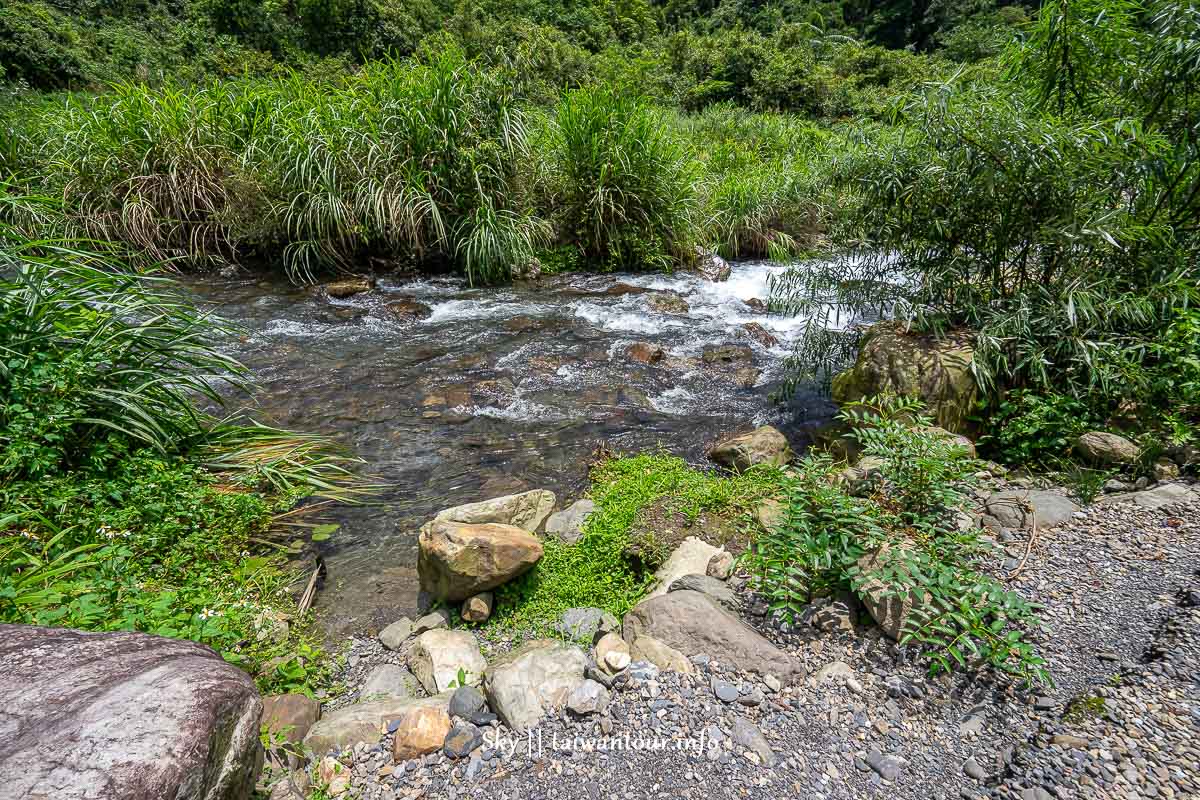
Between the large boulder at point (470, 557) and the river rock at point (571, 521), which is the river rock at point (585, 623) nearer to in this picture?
the large boulder at point (470, 557)

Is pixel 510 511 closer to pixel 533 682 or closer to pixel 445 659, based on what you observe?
pixel 445 659

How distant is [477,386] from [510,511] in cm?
201

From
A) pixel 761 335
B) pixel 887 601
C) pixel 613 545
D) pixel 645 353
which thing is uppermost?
pixel 887 601

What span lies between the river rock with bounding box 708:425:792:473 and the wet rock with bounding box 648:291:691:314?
311cm

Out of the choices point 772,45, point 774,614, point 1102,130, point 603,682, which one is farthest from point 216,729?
point 772,45

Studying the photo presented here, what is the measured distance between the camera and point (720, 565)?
2.40 m

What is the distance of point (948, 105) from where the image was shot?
3027 mm

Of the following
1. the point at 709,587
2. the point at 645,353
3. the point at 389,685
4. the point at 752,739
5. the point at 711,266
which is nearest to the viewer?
the point at 752,739

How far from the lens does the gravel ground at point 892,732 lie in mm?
1374

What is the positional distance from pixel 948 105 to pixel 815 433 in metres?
2.16

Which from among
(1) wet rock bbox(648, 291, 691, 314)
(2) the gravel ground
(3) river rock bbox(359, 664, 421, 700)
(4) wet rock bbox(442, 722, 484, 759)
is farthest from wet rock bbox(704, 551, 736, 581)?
(1) wet rock bbox(648, 291, 691, 314)

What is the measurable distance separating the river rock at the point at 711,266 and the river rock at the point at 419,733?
696 cm

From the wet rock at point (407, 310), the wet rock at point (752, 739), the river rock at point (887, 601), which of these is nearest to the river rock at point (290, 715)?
the wet rock at point (752, 739)

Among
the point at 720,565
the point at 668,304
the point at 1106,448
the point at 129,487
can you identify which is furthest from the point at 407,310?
the point at 1106,448
